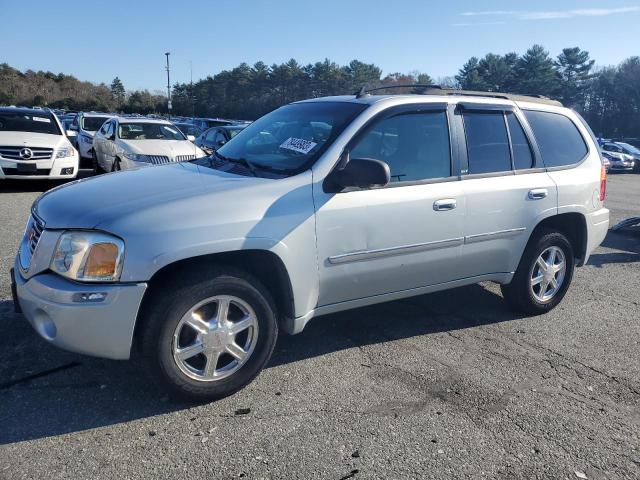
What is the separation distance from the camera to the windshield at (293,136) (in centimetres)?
389

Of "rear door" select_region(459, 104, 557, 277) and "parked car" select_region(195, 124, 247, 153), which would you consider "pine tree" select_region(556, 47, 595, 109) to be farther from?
"rear door" select_region(459, 104, 557, 277)

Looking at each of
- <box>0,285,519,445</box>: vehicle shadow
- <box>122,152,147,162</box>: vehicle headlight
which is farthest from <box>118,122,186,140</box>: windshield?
<box>0,285,519,445</box>: vehicle shadow

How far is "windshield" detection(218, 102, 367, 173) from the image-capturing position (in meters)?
3.89

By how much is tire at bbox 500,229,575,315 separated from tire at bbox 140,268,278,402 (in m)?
2.41

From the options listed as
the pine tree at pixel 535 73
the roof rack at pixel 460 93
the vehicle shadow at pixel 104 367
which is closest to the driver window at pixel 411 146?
the roof rack at pixel 460 93

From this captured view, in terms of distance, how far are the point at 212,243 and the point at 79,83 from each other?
84030mm

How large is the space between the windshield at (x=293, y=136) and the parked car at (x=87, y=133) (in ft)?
34.5

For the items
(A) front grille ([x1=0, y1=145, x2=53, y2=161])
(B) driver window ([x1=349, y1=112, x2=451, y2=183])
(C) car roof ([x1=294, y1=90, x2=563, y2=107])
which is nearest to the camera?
(B) driver window ([x1=349, y1=112, x2=451, y2=183])

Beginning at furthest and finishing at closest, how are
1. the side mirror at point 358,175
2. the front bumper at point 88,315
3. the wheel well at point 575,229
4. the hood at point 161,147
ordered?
the hood at point 161,147
the wheel well at point 575,229
the side mirror at point 358,175
the front bumper at point 88,315

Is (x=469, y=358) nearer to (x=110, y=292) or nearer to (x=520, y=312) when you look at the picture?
(x=520, y=312)

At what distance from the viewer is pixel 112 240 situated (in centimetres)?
306

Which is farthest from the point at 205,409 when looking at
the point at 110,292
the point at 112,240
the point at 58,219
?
the point at 58,219

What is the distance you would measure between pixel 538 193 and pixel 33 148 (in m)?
9.42

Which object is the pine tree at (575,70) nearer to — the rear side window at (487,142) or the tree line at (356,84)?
the tree line at (356,84)
